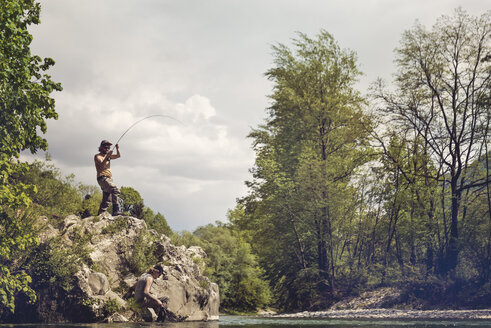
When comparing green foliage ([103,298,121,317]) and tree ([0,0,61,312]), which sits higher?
tree ([0,0,61,312])

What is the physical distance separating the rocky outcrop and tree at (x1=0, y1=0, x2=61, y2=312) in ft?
8.90

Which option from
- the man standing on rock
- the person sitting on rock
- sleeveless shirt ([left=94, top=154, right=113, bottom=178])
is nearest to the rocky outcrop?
the person sitting on rock

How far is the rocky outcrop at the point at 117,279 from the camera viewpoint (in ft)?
63.2

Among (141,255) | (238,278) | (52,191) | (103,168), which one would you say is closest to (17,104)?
(103,168)

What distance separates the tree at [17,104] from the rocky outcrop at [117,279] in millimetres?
2713

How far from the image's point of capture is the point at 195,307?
24.0 metres

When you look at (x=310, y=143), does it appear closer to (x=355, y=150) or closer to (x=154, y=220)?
(x=355, y=150)

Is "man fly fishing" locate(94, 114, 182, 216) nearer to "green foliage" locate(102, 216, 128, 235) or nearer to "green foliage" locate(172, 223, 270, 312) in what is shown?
"green foliage" locate(102, 216, 128, 235)

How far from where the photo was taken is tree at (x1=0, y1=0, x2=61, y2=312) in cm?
1488

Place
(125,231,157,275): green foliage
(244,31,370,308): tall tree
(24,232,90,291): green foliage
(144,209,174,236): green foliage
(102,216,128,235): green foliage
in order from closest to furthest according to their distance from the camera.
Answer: (24,232,90,291): green foliage → (125,231,157,275): green foliage → (102,216,128,235): green foliage → (244,31,370,308): tall tree → (144,209,174,236): green foliage

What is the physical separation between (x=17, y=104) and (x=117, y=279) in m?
10.5

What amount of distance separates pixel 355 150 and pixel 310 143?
3486mm

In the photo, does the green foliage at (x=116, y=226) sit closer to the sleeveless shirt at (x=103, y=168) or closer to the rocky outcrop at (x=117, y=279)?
the rocky outcrop at (x=117, y=279)

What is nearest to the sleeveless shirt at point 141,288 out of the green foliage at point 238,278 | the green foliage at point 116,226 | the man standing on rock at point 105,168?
the green foliage at point 116,226
